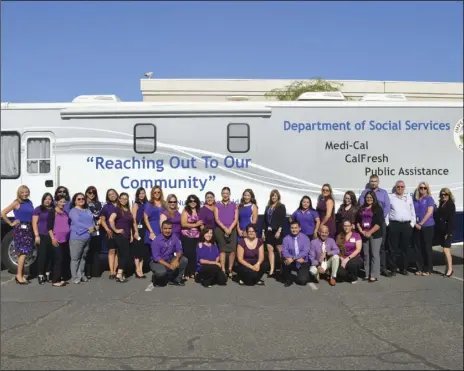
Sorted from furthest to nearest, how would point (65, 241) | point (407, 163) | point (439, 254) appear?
point (439, 254), point (407, 163), point (65, 241)

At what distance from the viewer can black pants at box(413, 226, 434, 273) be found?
8.66m

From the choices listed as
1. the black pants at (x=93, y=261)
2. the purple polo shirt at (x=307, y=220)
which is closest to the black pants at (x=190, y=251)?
the black pants at (x=93, y=261)

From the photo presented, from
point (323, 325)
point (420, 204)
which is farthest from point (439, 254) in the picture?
point (323, 325)

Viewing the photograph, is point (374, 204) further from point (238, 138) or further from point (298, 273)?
point (238, 138)

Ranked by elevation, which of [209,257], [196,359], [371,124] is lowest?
[196,359]

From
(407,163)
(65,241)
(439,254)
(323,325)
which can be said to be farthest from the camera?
(439,254)

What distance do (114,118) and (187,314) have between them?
14.5 feet

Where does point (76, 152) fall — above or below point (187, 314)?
above

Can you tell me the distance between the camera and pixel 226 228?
27.7ft

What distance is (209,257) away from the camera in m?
8.22

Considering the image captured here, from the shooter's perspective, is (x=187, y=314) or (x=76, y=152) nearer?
(x=187, y=314)

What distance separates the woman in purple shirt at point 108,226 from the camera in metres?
8.38

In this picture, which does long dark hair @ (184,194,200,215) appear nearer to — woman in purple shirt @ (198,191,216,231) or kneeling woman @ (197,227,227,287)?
woman in purple shirt @ (198,191,216,231)

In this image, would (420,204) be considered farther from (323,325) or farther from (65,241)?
(65,241)
